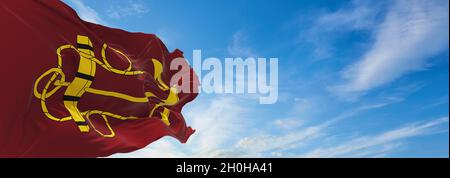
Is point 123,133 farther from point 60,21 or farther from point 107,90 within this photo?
point 60,21

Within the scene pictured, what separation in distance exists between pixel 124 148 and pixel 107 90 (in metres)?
1.85

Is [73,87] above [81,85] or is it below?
below

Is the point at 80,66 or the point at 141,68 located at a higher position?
the point at 141,68

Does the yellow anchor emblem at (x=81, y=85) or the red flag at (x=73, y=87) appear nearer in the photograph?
the red flag at (x=73, y=87)

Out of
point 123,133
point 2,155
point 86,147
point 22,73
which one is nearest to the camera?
point 2,155

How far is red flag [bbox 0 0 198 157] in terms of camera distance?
9.42m

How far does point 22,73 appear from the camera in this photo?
31.3ft

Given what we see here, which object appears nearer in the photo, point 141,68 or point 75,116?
point 75,116

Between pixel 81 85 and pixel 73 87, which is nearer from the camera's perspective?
pixel 73 87

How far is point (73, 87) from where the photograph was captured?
36.0 feet

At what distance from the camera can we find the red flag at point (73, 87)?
9422mm

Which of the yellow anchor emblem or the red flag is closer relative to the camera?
the red flag
